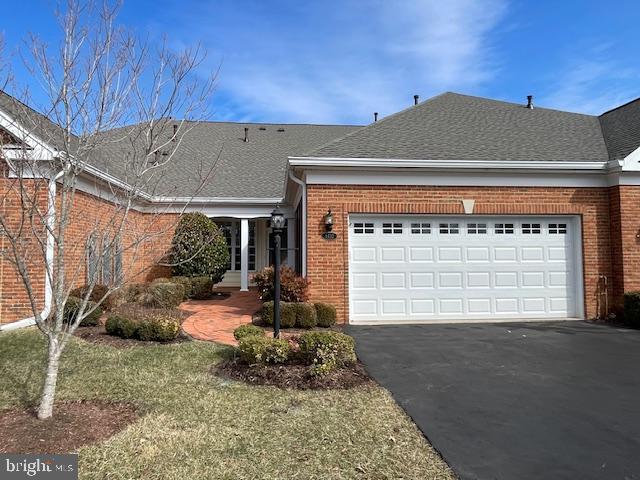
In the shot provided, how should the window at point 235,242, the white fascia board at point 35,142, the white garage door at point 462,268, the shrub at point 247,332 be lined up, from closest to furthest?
the white fascia board at point 35,142, the shrub at point 247,332, the white garage door at point 462,268, the window at point 235,242

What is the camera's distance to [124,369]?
5.94 metres

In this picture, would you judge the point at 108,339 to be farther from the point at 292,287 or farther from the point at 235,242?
the point at 235,242

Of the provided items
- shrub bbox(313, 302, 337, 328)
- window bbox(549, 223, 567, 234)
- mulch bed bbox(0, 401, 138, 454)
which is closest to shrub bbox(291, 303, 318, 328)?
shrub bbox(313, 302, 337, 328)

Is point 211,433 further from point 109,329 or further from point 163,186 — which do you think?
point 163,186

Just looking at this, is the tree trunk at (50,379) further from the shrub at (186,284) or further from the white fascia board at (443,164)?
the shrub at (186,284)

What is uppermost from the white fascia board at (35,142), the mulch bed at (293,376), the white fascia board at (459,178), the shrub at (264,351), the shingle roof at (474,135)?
the shingle roof at (474,135)

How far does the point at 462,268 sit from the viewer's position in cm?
1002

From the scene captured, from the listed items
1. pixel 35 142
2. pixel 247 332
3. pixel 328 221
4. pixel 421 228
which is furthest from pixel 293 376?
pixel 421 228

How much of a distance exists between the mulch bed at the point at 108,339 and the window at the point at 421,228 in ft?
17.7

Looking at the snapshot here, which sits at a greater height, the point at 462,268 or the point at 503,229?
the point at 503,229

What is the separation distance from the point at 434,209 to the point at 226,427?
714cm

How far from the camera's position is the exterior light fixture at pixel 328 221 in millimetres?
9391

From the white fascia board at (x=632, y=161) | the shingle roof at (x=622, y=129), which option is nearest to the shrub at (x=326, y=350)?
the white fascia board at (x=632, y=161)

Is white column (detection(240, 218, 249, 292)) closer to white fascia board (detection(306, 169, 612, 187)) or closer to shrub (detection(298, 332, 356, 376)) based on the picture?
white fascia board (detection(306, 169, 612, 187))
